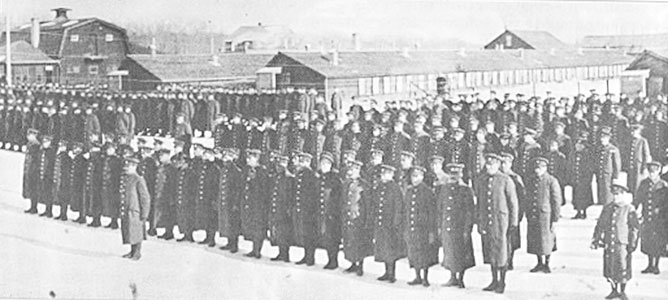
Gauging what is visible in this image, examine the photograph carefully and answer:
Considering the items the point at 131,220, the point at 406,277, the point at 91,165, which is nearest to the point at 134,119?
the point at 91,165

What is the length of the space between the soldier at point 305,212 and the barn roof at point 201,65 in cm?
53

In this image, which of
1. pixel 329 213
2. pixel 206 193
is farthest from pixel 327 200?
pixel 206 193

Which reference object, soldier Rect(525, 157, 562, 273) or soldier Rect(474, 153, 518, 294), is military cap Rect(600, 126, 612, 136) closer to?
soldier Rect(525, 157, 562, 273)

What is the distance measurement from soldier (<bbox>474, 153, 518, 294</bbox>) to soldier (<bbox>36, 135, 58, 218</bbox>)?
1.90 m

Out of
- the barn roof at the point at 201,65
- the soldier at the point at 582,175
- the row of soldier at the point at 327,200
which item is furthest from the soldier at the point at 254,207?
the soldier at the point at 582,175

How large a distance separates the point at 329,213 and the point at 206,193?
590 mm

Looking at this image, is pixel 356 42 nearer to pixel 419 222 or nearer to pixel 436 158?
pixel 436 158

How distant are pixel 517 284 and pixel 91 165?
1955mm

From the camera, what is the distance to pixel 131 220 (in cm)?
347

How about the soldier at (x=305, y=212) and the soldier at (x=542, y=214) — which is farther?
the soldier at (x=305, y=212)

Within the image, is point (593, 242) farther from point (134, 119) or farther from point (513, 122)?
point (134, 119)

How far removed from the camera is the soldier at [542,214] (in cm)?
325

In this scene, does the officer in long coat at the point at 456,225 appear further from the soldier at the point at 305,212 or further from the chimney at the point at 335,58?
the chimney at the point at 335,58

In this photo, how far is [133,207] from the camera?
350 centimetres
